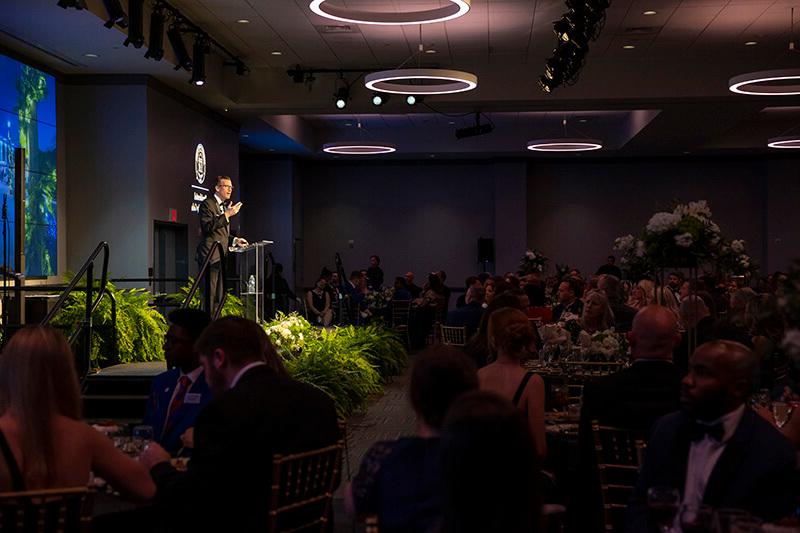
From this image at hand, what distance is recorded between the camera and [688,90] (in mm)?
16688

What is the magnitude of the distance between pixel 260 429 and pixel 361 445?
5818mm

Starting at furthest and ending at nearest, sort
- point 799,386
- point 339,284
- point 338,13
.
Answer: point 339,284 < point 338,13 < point 799,386

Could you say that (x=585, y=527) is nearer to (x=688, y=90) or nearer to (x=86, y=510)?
(x=86, y=510)

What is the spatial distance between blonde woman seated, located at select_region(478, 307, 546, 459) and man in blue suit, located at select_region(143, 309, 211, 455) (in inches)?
49.9

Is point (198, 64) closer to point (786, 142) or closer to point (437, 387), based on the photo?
point (437, 387)

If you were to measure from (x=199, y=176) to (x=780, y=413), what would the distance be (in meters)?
13.7

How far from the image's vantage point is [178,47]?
44.9ft

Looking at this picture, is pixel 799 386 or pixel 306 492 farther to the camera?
pixel 306 492

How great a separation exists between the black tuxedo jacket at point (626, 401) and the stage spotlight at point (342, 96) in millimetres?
12734

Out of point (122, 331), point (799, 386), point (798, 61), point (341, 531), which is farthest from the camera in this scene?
point (798, 61)

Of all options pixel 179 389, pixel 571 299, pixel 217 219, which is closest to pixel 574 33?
pixel 571 299

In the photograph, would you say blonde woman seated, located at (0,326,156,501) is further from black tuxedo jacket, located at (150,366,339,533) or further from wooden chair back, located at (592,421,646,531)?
wooden chair back, located at (592,421,646,531)

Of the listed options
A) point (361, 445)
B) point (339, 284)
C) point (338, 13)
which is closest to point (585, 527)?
point (361, 445)

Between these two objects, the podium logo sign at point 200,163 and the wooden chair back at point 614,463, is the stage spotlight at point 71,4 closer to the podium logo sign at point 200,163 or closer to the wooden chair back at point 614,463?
the podium logo sign at point 200,163
